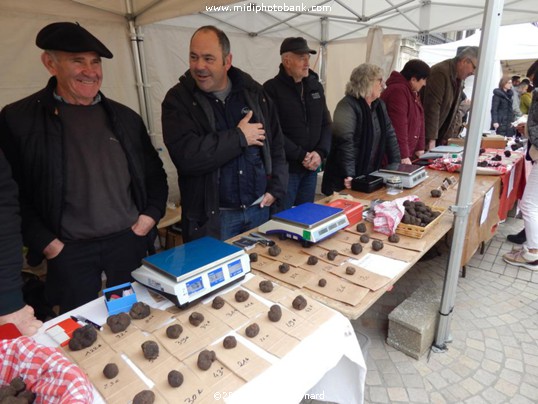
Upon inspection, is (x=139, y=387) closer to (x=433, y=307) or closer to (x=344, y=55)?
(x=433, y=307)

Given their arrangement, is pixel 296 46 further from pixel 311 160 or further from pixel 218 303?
pixel 218 303

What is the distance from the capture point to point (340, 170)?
3.14m

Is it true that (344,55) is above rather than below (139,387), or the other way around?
above

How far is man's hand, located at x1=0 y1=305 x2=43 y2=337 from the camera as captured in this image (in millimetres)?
1126

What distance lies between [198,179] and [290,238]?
62 cm

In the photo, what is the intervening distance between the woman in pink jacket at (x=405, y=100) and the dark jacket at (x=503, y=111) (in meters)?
5.35

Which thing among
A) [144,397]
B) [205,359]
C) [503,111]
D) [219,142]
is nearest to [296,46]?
[219,142]

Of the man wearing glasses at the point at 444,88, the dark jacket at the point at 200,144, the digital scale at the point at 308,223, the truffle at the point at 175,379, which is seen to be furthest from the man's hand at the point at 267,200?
the man wearing glasses at the point at 444,88

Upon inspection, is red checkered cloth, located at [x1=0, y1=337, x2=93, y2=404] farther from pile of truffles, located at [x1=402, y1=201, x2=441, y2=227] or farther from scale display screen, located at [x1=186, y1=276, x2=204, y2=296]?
pile of truffles, located at [x1=402, y1=201, x2=441, y2=227]

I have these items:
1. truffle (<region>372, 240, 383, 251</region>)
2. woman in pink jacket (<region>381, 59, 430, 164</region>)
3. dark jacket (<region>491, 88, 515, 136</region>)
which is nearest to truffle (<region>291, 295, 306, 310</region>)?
truffle (<region>372, 240, 383, 251</region>)

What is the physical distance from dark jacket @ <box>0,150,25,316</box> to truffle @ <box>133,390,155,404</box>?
638mm

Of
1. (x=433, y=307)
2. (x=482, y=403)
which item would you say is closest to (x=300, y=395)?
(x=482, y=403)

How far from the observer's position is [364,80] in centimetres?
287

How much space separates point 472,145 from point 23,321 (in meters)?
2.12
